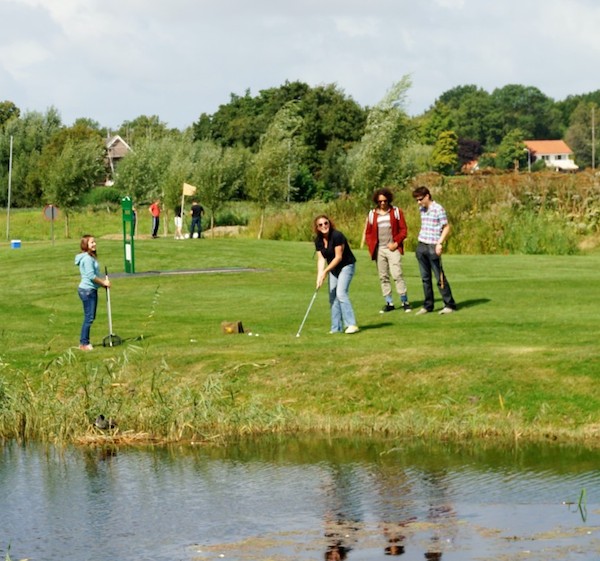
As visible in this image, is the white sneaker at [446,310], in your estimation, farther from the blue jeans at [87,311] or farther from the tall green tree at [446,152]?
the tall green tree at [446,152]

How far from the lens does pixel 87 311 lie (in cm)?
1941

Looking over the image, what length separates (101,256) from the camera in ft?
123

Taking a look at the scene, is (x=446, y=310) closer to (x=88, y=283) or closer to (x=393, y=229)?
(x=393, y=229)

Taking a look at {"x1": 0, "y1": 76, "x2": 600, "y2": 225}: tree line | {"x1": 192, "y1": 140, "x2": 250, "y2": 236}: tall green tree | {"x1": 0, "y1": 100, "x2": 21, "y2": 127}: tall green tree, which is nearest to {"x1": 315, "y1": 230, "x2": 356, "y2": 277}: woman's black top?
{"x1": 0, "y1": 76, "x2": 600, "y2": 225}: tree line

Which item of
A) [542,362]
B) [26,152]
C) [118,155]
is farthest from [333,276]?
[118,155]

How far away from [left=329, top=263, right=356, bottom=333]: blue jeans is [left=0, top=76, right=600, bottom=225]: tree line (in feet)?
137

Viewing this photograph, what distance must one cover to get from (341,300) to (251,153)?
65415 mm

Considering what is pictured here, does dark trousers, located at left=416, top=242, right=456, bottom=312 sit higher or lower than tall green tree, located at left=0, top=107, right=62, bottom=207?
lower

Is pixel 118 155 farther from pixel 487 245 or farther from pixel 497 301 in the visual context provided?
pixel 497 301

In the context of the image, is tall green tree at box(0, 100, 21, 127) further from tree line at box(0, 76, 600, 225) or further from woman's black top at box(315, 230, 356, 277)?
woman's black top at box(315, 230, 356, 277)

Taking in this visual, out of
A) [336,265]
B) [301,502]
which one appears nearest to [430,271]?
[336,265]

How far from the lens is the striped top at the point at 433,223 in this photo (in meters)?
20.7

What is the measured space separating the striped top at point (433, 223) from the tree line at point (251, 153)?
40.6m

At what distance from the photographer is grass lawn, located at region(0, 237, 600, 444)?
1510 cm
